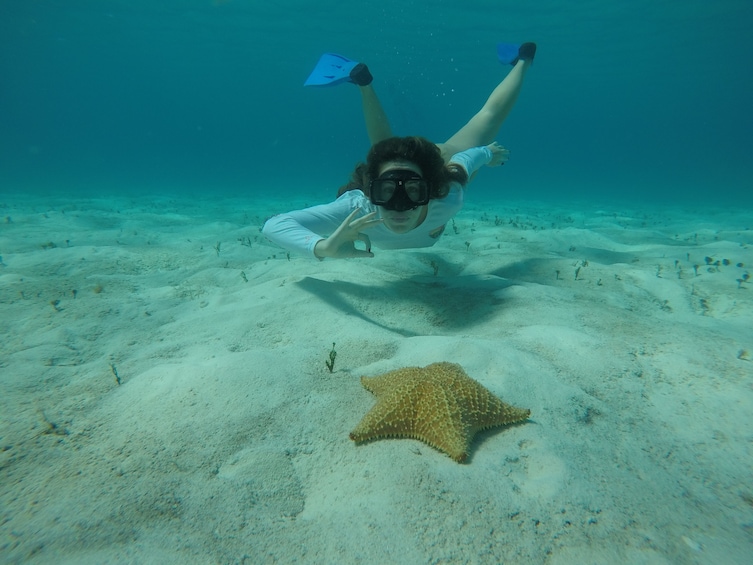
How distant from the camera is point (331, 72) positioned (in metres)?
8.32

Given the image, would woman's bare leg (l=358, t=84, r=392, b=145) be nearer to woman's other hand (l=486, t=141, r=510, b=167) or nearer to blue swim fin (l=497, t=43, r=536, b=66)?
woman's other hand (l=486, t=141, r=510, b=167)

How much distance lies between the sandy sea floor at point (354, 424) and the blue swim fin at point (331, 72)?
5.13 meters

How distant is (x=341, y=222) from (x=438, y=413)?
3.60 meters

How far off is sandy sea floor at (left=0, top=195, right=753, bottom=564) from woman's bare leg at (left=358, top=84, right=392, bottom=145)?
165 inches

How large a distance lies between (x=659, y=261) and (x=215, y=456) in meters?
7.54

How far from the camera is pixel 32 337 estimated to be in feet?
11.8

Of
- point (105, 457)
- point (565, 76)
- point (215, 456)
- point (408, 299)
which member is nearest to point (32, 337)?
point (105, 457)

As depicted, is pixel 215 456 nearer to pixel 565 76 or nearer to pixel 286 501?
pixel 286 501

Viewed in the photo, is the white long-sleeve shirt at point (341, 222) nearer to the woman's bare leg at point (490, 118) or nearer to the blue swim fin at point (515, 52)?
the woman's bare leg at point (490, 118)

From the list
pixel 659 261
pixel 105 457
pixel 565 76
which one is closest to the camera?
pixel 105 457

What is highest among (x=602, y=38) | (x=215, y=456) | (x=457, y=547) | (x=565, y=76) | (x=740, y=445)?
(x=565, y=76)

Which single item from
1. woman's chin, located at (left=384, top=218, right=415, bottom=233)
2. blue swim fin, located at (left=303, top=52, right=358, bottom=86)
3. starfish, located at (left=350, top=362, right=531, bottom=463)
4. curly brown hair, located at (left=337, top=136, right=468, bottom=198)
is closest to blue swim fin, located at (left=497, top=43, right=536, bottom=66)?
blue swim fin, located at (left=303, top=52, right=358, bottom=86)

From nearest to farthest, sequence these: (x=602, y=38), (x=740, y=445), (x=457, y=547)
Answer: (x=457, y=547) < (x=740, y=445) < (x=602, y=38)

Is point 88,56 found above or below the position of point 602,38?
above
